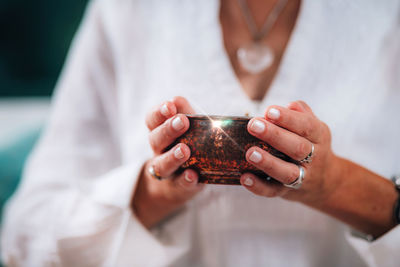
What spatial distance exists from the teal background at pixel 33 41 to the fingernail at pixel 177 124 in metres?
1.05

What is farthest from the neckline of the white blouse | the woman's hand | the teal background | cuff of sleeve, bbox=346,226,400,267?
the teal background

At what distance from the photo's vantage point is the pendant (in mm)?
445

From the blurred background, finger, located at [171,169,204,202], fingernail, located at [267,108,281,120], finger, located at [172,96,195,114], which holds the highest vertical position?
fingernail, located at [267,108,281,120]

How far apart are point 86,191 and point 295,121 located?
0.36m

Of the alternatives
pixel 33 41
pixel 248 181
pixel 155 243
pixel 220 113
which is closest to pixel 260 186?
pixel 248 181

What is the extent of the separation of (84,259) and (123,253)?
69 millimetres

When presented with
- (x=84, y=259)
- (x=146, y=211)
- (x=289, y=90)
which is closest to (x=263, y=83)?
(x=289, y=90)

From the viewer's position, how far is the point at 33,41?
A: 107 centimetres

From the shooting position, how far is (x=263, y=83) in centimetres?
44

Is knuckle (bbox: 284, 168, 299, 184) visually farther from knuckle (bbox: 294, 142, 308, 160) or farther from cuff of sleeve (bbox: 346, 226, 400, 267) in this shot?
cuff of sleeve (bbox: 346, 226, 400, 267)

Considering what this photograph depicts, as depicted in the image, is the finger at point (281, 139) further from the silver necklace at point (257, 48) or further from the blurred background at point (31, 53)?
the blurred background at point (31, 53)

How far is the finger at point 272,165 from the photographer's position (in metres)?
0.25

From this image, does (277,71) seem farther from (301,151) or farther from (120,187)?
(120,187)

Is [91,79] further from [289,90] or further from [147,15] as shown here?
[289,90]
